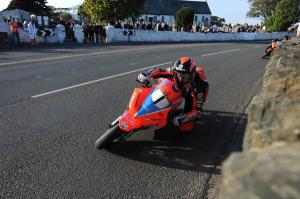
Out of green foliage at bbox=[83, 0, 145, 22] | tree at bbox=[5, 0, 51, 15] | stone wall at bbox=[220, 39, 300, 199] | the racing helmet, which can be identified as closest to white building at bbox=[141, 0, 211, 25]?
tree at bbox=[5, 0, 51, 15]

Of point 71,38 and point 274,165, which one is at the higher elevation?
point 274,165

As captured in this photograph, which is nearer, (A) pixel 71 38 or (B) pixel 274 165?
(B) pixel 274 165

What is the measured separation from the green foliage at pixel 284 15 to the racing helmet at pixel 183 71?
54329 mm

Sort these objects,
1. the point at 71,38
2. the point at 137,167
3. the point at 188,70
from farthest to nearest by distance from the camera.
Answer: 1. the point at 71,38
2. the point at 188,70
3. the point at 137,167

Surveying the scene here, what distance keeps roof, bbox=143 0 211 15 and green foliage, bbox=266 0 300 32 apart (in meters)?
36.6

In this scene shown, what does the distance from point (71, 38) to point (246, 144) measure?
24.9 m

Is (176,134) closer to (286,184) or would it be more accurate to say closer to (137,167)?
(137,167)

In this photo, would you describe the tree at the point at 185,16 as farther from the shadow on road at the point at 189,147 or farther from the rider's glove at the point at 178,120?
the rider's glove at the point at 178,120

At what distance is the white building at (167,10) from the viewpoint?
88.5m

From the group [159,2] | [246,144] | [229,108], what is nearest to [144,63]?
[229,108]

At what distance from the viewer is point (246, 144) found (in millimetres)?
2146

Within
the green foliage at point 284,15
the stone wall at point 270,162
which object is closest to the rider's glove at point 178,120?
the stone wall at point 270,162

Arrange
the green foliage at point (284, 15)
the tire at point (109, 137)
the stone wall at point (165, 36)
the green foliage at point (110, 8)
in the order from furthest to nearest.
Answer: the green foliage at point (284, 15) → the green foliage at point (110, 8) → the stone wall at point (165, 36) → the tire at point (109, 137)

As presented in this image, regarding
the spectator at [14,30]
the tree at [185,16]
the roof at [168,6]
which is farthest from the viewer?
the roof at [168,6]
